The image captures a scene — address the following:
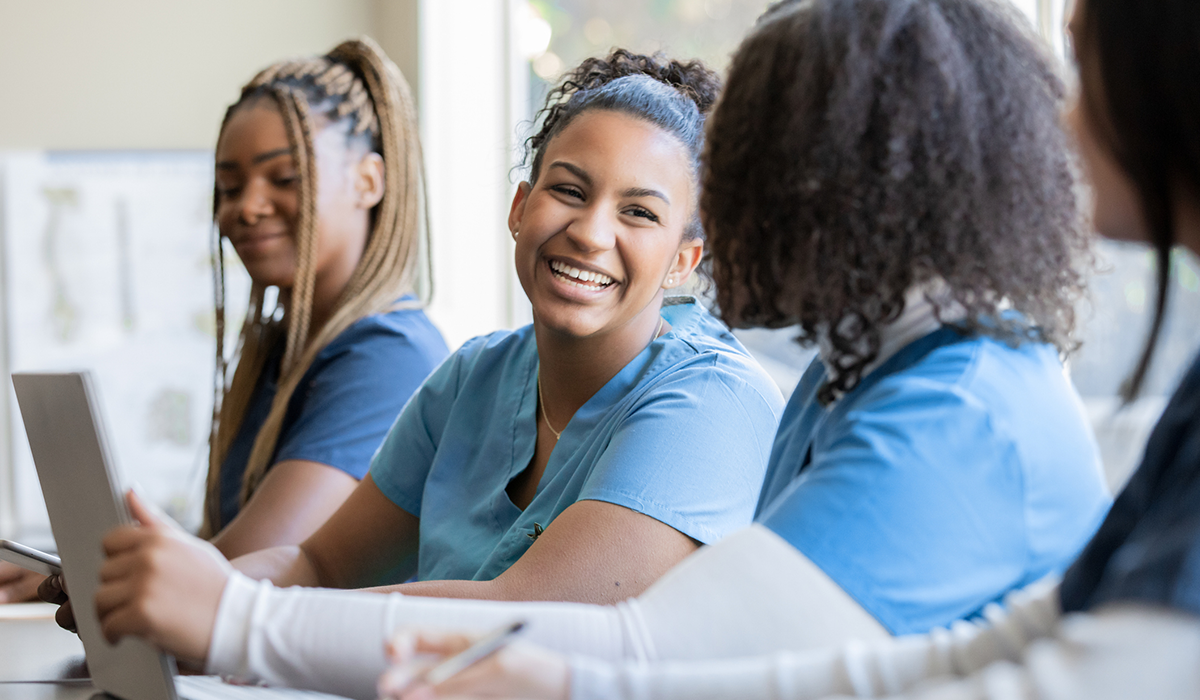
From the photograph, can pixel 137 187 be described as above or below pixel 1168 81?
below

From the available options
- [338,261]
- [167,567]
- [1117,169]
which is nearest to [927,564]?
[1117,169]

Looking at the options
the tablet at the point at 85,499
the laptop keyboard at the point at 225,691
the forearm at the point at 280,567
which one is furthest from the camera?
the forearm at the point at 280,567

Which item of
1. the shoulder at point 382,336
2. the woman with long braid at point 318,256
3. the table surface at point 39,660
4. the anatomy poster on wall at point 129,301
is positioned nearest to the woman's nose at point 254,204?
the woman with long braid at point 318,256

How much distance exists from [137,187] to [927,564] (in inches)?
92.8

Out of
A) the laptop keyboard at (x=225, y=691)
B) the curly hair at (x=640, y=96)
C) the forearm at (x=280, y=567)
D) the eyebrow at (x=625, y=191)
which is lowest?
the forearm at (x=280, y=567)

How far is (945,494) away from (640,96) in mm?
674

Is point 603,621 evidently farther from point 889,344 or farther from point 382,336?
point 382,336

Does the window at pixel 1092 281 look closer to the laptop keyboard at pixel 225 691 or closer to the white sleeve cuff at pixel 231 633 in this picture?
the white sleeve cuff at pixel 231 633

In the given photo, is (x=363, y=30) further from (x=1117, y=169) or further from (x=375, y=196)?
(x=1117, y=169)

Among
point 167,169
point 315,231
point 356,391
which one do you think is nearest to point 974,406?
point 356,391

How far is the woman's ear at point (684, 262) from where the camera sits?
1.22 metres

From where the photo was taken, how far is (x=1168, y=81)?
54cm

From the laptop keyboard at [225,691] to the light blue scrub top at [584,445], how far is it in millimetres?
227

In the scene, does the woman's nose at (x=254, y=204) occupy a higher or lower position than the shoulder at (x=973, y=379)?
lower
